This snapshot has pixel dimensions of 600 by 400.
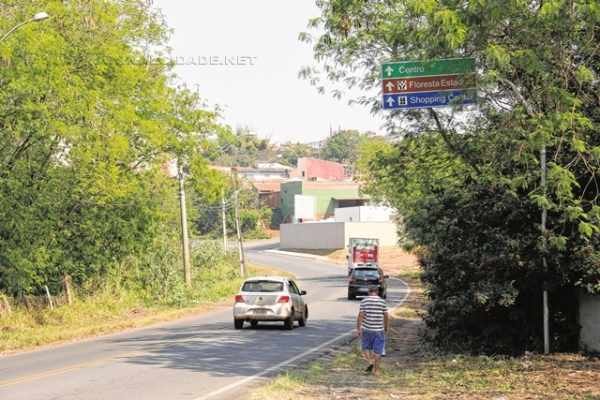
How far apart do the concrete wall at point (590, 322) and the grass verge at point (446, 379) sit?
360 mm

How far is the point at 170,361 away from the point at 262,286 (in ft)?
27.9

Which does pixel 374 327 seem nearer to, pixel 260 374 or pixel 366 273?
pixel 260 374

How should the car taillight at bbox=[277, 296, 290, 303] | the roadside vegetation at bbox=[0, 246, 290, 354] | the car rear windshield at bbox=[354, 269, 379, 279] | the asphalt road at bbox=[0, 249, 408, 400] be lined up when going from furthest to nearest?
the car rear windshield at bbox=[354, 269, 379, 279] → the roadside vegetation at bbox=[0, 246, 290, 354] → the car taillight at bbox=[277, 296, 290, 303] → the asphalt road at bbox=[0, 249, 408, 400]

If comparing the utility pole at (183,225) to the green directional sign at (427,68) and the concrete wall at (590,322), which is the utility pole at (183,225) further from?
the concrete wall at (590,322)

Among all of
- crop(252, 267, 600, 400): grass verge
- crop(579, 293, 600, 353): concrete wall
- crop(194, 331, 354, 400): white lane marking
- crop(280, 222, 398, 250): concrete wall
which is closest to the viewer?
crop(252, 267, 600, 400): grass verge

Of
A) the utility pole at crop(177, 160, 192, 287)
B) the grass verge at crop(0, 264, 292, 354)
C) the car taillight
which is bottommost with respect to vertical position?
the grass verge at crop(0, 264, 292, 354)

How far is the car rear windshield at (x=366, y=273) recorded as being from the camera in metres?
41.8

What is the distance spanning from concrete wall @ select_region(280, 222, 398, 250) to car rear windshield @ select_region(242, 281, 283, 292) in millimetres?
69140

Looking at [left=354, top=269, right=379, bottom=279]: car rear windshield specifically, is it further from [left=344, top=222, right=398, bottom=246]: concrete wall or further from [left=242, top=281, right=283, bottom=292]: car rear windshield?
[left=344, top=222, right=398, bottom=246]: concrete wall

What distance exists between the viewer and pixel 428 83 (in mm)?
15766

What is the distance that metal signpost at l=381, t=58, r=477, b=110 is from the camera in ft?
48.4

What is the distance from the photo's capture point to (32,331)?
27.8 metres

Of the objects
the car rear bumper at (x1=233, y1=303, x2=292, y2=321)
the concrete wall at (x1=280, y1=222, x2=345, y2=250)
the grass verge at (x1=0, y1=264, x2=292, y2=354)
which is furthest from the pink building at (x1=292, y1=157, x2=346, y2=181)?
the car rear bumper at (x1=233, y1=303, x2=292, y2=321)

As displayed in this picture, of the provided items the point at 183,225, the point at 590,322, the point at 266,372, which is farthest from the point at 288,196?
the point at 590,322
